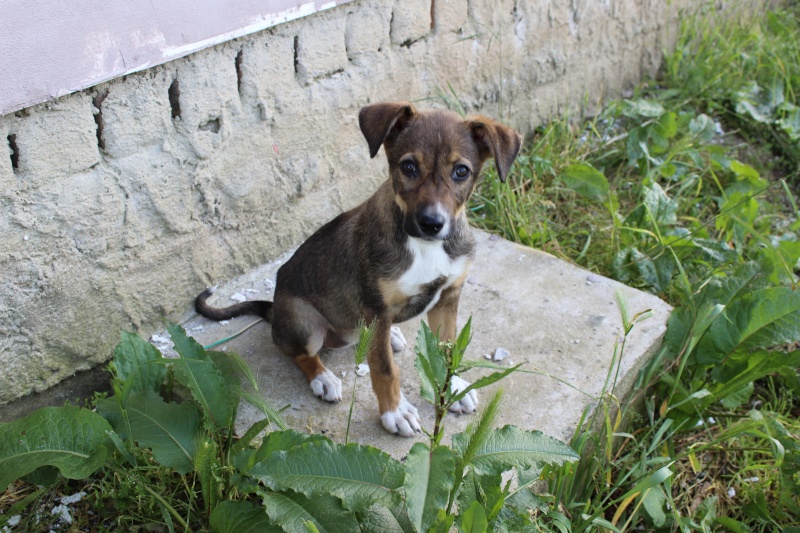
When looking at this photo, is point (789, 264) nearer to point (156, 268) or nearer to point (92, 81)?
point (156, 268)

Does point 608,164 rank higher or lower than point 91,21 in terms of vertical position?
lower

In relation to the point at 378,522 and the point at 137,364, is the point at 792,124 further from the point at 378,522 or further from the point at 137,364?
the point at 137,364

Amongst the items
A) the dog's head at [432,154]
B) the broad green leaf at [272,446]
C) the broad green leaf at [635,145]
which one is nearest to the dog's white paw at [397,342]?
the dog's head at [432,154]

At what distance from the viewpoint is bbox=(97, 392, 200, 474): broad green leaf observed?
2.73 metres

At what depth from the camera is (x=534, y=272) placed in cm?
420

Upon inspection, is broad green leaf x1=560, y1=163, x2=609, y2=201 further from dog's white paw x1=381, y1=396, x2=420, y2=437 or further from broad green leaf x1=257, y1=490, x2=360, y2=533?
broad green leaf x1=257, y1=490, x2=360, y2=533

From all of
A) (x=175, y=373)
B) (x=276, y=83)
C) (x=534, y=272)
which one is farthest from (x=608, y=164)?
(x=175, y=373)

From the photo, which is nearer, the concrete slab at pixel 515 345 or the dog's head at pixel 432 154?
A: the dog's head at pixel 432 154

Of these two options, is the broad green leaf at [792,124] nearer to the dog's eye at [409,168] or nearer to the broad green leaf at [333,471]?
the dog's eye at [409,168]

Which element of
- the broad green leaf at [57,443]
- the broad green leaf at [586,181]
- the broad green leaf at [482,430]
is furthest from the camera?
the broad green leaf at [586,181]

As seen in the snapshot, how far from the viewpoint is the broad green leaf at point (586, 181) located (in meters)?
4.65

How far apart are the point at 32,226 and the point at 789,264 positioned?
366 centimetres

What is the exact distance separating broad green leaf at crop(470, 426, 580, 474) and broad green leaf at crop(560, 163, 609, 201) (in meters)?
2.54

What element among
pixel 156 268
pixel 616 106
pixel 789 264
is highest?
pixel 156 268
